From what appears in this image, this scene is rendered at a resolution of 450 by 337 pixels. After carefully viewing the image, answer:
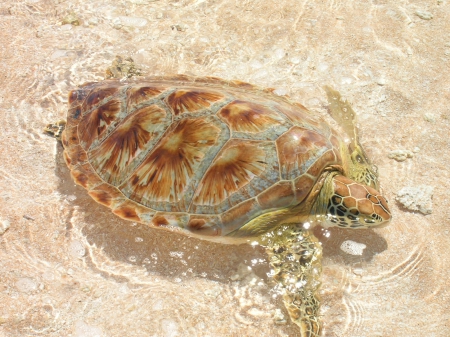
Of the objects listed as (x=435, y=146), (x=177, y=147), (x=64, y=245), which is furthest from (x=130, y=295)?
(x=435, y=146)

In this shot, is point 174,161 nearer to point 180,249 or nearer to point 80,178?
point 180,249

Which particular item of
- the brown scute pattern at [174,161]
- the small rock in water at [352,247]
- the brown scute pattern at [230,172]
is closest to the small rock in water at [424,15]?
the small rock in water at [352,247]

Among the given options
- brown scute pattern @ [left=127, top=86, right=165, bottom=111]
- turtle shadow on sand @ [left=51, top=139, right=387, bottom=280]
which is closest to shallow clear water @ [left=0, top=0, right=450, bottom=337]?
turtle shadow on sand @ [left=51, top=139, right=387, bottom=280]

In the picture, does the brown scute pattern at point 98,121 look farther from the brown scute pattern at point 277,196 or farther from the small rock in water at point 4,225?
the brown scute pattern at point 277,196

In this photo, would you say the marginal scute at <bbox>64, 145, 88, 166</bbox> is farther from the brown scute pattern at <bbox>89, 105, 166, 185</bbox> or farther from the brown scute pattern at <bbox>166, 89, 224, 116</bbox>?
the brown scute pattern at <bbox>166, 89, 224, 116</bbox>

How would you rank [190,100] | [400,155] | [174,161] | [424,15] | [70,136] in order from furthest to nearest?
1. [424,15]
2. [400,155]
3. [70,136]
4. [190,100]
5. [174,161]

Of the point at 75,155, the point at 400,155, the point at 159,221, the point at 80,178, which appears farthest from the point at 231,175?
the point at 400,155
